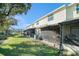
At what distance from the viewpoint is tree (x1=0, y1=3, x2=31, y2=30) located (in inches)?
161

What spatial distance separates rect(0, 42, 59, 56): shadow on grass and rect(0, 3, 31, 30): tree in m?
0.42

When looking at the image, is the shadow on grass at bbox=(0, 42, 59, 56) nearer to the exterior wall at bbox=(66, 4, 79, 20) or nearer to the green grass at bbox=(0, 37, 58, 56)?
A: the green grass at bbox=(0, 37, 58, 56)

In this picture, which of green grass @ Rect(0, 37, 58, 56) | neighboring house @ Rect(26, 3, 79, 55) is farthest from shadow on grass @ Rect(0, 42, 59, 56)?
neighboring house @ Rect(26, 3, 79, 55)

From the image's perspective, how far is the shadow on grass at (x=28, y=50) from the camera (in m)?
3.98

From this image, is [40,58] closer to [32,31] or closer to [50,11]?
[32,31]

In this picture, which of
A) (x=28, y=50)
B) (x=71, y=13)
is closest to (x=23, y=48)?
(x=28, y=50)

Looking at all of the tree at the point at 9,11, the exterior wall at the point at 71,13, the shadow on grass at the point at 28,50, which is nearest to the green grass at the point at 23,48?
the shadow on grass at the point at 28,50

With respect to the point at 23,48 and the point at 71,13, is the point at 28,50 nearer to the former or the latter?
the point at 23,48

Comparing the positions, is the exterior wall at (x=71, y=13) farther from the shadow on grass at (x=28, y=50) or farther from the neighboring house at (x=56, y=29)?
the shadow on grass at (x=28, y=50)

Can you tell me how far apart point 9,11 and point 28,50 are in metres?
0.81

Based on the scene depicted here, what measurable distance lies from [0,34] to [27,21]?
54 centimetres

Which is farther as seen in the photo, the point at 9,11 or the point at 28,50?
the point at 9,11

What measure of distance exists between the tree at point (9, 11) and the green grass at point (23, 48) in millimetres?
316

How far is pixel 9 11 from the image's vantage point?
419 centimetres
